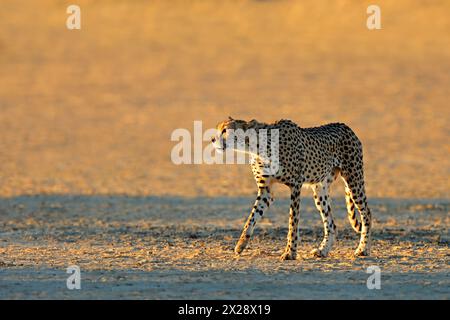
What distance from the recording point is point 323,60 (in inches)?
1473

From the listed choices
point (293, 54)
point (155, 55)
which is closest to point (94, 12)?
point (155, 55)

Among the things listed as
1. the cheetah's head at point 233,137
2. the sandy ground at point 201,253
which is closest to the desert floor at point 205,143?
the sandy ground at point 201,253

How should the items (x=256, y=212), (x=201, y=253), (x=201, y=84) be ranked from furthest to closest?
(x=201, y=84), (x=201, y=253), (x=256, y=212)

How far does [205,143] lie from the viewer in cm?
2734

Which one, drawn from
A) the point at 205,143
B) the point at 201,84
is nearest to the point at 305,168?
the point at 205,143

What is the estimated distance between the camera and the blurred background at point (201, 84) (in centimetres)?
2392

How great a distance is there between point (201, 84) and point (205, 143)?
853 cm

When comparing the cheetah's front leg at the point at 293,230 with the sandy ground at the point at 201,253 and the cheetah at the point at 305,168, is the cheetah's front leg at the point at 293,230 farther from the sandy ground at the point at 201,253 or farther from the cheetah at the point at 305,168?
the sandy ground at the point at 201,253

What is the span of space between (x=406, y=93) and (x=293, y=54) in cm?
544

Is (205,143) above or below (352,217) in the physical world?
above

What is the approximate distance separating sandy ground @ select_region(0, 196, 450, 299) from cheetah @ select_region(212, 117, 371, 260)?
0.32 m

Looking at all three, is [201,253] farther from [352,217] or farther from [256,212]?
[352,217]

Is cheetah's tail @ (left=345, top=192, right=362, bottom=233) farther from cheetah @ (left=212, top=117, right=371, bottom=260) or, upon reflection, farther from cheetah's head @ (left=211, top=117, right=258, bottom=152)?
cheetah's head @ (left=211, top=117, right=258, bottom=152)

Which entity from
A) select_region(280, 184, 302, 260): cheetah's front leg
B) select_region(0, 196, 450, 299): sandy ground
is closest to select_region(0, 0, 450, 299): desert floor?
select_region(0, 196, 450, 299): sandy ground
